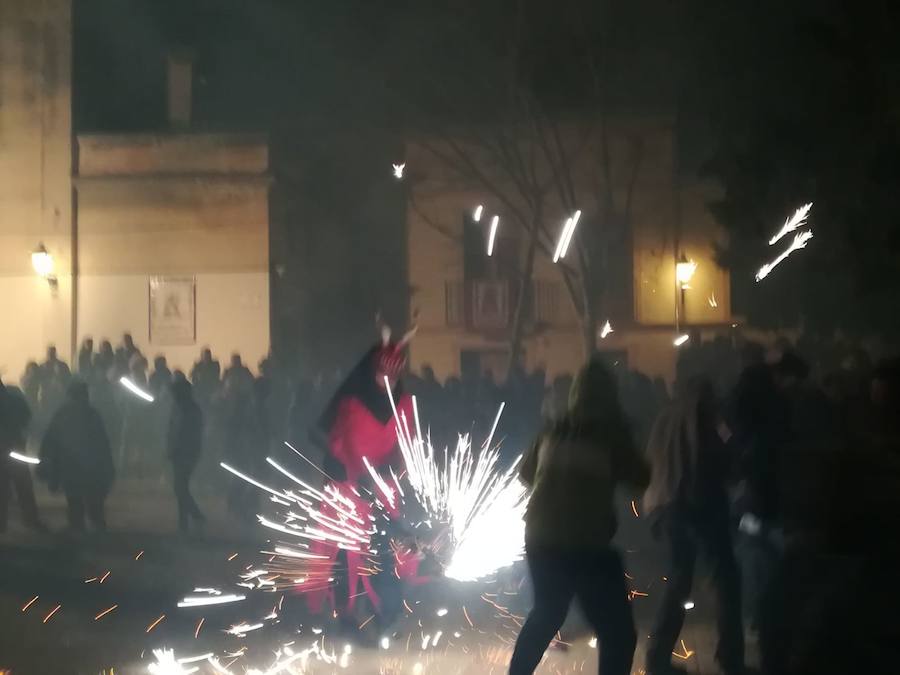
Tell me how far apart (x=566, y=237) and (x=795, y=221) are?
3646 millimetres

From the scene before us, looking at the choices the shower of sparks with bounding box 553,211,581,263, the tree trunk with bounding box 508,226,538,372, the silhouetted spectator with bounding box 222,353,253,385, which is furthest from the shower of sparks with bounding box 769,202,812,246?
the silhouetted spectator with bounding box 222,353,253,385

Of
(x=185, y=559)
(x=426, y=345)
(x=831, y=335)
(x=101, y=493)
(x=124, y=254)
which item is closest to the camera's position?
(x=185, y=559)

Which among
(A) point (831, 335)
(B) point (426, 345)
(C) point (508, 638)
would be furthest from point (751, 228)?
(C) point (508, 638)

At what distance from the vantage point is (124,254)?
17.8 meters

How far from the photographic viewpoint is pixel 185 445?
990 centimetres

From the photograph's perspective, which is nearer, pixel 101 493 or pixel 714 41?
pixel 101 493

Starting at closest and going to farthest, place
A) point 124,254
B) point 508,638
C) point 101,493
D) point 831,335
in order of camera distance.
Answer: point 508,638
point 101,493
point 831,335
point 124,254

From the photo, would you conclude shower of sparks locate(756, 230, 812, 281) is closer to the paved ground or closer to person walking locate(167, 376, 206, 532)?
the paved ground

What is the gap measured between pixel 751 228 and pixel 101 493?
32.8ft

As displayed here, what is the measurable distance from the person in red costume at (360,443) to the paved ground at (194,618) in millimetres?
313

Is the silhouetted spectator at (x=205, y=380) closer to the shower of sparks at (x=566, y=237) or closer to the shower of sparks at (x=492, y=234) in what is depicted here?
the shower of sparks at (x=566, y=237)

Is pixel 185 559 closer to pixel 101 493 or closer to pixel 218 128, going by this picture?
pixel 101 493

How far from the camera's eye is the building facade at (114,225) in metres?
17.5

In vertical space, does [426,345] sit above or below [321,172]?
below
